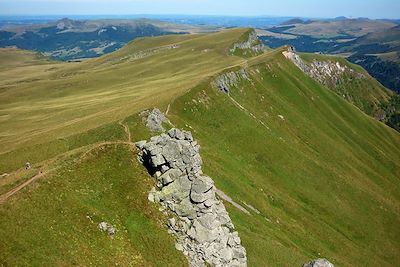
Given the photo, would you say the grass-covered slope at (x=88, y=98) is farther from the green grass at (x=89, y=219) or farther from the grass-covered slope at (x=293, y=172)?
the green grass at (x=89, y=219)

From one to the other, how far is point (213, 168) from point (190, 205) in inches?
1097

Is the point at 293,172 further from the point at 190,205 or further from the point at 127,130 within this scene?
the point at 190,205

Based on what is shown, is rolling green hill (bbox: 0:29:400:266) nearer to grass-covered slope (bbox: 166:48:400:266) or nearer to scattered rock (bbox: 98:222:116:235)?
grass-covered slope (bbox: 166:48:400:266)

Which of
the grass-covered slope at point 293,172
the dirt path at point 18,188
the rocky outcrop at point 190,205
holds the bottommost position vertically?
the grass-covered slope at point 293,172

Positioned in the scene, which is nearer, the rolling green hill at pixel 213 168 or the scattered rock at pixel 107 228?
the rolling green hill at pixel 213 168

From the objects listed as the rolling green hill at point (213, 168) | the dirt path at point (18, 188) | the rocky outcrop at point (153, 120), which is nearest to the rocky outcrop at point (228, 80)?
the rolling green hill at point (213, 168)

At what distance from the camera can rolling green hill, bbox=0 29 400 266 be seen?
47000 mm

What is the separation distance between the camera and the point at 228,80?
5202 inches

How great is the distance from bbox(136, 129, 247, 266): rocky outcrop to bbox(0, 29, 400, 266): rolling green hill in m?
1.97

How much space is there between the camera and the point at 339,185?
11856 centimetres

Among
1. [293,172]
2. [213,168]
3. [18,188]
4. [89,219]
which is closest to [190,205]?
[89,219]

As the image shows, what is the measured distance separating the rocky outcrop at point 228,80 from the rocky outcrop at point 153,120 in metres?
40.6

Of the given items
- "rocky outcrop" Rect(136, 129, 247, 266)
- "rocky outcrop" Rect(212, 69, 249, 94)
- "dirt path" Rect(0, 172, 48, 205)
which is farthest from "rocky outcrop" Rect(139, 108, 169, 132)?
"rocky outcrop" Rect(212, 69, 249, 94)

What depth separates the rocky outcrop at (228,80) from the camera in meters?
125
